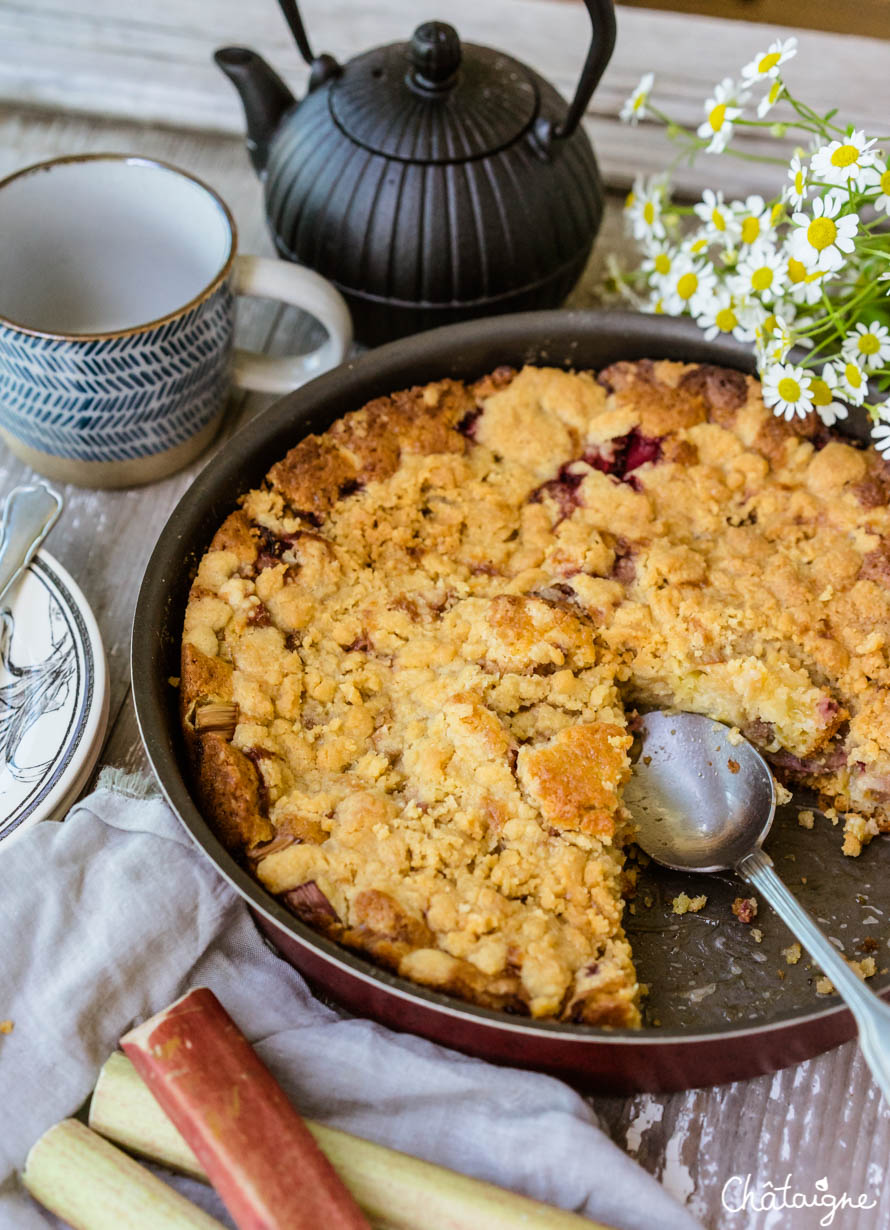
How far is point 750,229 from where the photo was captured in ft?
6.15

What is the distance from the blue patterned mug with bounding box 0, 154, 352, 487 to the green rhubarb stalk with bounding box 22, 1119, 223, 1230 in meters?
1.15

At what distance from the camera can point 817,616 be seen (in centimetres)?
175

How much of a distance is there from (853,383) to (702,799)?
682 mm

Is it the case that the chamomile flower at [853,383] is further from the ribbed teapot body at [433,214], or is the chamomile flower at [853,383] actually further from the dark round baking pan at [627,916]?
the ribbed teapot body at [433,214]

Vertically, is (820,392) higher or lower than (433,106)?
lower

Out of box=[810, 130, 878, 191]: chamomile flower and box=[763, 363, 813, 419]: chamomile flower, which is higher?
box=[810, 130, 878, 191]: chamomile flower

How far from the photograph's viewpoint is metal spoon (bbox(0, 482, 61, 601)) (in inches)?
73.7

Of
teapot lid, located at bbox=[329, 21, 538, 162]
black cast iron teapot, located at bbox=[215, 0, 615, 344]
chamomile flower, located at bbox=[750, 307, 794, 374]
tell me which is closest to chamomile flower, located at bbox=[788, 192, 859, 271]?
chamomile flower, located at bbox=[750, 307, 794, 374]

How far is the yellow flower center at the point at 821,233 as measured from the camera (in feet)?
5.45

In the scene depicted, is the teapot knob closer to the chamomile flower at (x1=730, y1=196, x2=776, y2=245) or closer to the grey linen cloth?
the chamomile flower at (x1=730, y1=196, x2=776, y2=245)

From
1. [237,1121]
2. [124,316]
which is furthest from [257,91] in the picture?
[237,1121]

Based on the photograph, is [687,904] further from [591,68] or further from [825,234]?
[591,68]

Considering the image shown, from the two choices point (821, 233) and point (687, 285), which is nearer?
point (821, 233)

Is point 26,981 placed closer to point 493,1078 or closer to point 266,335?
point 493,1078
